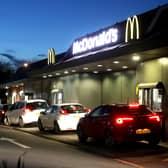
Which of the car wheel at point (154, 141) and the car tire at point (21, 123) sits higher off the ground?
the car tire at point (21, 123)

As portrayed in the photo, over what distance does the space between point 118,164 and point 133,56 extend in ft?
27.1

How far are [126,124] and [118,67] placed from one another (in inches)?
463

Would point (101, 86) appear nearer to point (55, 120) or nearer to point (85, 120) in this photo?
point (55, 120)

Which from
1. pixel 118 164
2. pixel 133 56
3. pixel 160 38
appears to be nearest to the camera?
pixel 118 164

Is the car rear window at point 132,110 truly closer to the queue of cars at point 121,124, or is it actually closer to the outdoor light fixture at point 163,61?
the queue of cars at point 121,124

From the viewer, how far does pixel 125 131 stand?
1569 cm

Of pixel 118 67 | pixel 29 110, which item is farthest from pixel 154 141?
pixel 29 110

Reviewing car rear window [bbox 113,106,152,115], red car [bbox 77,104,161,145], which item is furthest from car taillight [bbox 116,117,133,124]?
car rear window [bbox 113,106,152,115]

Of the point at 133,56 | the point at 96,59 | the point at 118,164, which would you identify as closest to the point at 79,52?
the point at 96,59

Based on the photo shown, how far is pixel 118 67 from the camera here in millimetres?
27266

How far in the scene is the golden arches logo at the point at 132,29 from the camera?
22.5 meters

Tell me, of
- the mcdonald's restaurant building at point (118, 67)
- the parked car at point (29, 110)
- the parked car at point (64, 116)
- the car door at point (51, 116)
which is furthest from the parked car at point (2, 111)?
the parked car at point (64, 116)

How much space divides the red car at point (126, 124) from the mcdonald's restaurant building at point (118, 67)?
2.01 meters

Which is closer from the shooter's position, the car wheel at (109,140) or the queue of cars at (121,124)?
the queue of cars at (121,124)
